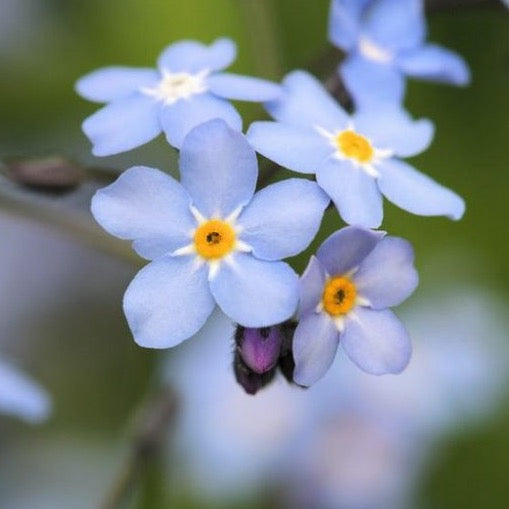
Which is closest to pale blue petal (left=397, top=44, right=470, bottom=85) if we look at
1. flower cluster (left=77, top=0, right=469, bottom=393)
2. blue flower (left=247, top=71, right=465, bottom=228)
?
blue flower (left=247, top=71, right=465, bottom=228)

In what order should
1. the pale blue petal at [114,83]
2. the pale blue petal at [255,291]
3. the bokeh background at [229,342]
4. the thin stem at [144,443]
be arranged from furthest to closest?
1. the bokeh background at [229,342]
2. the thin stem at [144,443]
3. the pale blue petal at [114,83]
4. the pale blue petal at [255,291]

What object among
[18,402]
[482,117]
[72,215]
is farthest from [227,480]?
[482,117]

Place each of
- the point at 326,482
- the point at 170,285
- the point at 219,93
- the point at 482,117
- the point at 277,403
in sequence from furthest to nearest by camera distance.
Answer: the point at 482,117
the point at 277,403
the point at 326,482
the point at 219,93
the point at 170,285

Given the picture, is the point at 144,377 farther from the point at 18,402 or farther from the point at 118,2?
the point at 118,2

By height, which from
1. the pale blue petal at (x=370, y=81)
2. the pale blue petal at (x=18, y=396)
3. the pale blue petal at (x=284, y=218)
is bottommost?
the pale blue petal at (x=18, y=396)

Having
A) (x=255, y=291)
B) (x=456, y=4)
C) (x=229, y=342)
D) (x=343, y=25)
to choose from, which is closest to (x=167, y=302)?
(x=255, y=291)

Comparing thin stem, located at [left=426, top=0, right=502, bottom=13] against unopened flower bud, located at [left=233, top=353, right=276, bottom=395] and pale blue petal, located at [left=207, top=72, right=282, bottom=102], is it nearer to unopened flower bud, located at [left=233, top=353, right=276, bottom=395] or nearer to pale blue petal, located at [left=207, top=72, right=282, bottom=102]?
pale blue petal, located at [left=207, top=72, right=282, bottom=102]

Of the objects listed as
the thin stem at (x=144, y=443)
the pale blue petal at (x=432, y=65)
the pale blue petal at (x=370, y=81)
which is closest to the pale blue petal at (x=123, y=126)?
the pale blue petal at (x=370, y=81)

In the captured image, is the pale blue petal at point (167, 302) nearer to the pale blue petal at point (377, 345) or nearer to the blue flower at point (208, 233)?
the blue flower at point (208, 233)

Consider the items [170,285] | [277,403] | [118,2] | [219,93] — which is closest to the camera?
[170,285]
